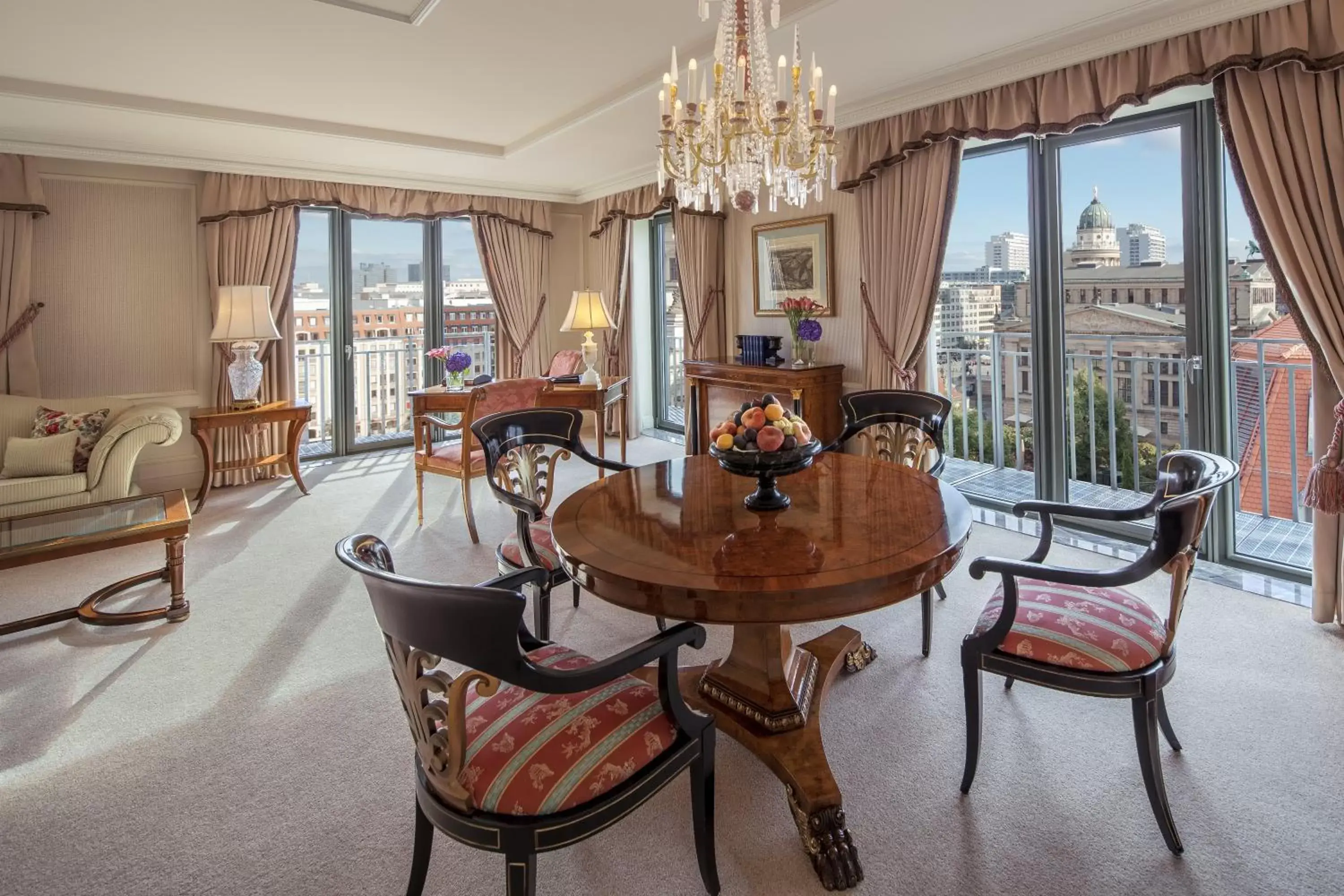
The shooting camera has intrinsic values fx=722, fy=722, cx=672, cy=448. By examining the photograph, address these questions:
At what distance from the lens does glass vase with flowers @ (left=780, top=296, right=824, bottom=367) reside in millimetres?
4801

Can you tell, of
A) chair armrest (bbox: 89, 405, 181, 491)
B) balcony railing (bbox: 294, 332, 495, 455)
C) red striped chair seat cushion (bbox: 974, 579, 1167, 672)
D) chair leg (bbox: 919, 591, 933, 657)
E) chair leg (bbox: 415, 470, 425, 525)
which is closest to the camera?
red striped chair seat cushion (bbox: 974, 579, 1167, 672)

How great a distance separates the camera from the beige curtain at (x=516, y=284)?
7.09 meters

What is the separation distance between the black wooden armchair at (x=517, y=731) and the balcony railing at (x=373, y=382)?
5.42 m

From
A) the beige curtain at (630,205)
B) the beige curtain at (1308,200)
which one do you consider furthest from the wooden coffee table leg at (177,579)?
the beige curtain at (1308,200)

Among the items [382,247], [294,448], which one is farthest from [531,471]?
[382,247]

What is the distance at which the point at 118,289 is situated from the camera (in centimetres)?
534

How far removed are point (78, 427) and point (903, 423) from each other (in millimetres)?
4687

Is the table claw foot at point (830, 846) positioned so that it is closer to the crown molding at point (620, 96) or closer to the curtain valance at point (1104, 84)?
the crown molding at point (620, 96)

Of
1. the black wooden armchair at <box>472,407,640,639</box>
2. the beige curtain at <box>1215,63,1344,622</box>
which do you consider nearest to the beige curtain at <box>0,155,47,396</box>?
the black wooden armchair at <box>472,407,640,639</box>

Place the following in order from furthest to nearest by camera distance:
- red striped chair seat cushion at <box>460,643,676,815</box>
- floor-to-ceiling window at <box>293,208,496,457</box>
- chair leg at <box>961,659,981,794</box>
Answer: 1. floor-to-ceiling window at <box>293,208,496,457</box>
2. chair leg at <box>961,659,981,794</box>
3. red striped chair seat cushion at <box>460,643,676,815</box>

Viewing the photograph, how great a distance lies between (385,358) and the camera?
22.8 feet

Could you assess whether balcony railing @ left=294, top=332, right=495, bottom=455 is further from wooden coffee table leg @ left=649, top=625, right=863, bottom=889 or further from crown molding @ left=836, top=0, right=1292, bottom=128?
wooden coffee table leg @ left=649, top=625, right=863, bottom=889

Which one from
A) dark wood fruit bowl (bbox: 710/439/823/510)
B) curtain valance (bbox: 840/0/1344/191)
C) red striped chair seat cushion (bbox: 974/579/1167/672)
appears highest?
curtain valance (bbox: 840/0/1344/191)

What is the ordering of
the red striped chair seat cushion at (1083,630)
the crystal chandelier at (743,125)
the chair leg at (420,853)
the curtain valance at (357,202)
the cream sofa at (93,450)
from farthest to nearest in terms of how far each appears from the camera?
the curtain valance at (357,202) < the cream sofa at (93,450) < the crystal chandelier at (743,125) < the red striped chair seat cushion at (1083,630) < the chair leg at (420,853)
